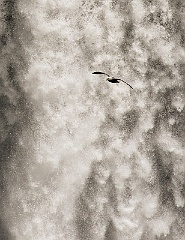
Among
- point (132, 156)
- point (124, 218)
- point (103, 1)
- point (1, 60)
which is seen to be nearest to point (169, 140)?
point (132, 156)

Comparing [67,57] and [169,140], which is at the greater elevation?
[67,57]

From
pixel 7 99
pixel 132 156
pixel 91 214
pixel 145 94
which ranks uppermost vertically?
pixel 145 94

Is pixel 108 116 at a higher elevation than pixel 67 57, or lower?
lower

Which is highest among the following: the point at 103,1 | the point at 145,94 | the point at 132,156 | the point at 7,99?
the point at 103,1

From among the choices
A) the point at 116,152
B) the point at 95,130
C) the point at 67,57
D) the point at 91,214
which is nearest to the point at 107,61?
the point at 67,57

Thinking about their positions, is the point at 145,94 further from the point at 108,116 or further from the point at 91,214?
the point at 91,214

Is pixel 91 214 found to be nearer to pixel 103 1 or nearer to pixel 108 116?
pixel 108 116
